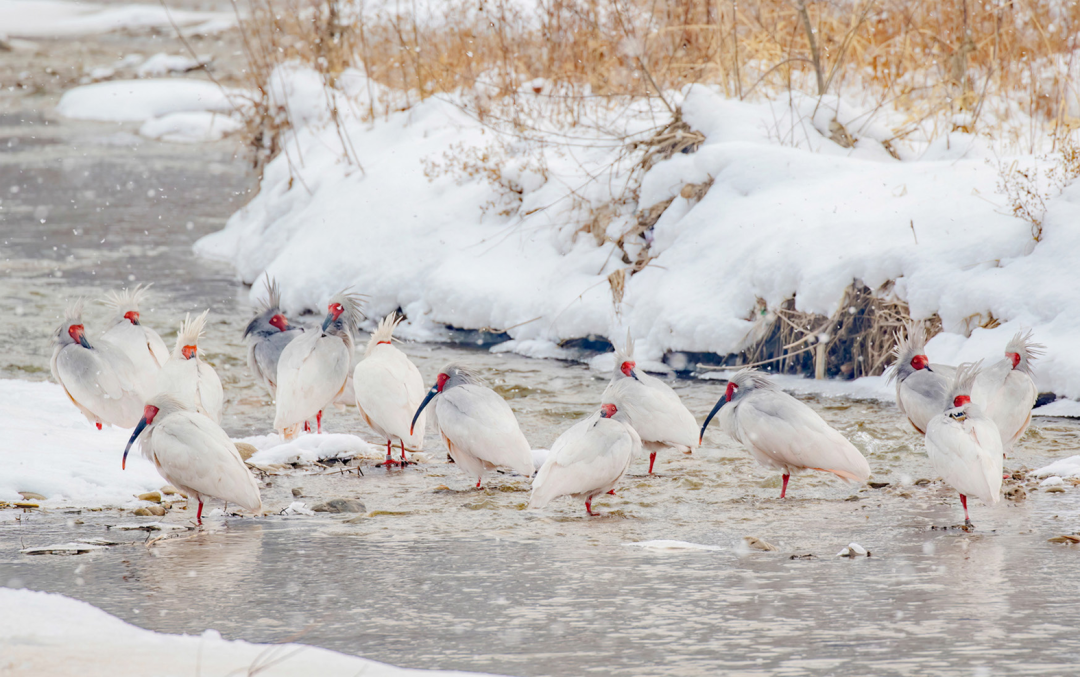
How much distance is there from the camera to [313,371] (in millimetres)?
6977

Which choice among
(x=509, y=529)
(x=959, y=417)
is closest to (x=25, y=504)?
(x=509, y=529)

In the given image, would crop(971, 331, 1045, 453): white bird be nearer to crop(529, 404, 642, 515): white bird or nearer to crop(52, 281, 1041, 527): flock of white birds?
crop(52, 281, 1041, 527): flock of white birds

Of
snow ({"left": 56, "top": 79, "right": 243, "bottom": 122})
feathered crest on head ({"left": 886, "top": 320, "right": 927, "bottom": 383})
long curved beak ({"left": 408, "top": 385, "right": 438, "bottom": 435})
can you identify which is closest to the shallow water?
long curved beak ({"left": 408, "top": 385, "right": 438, "bottom": 435})

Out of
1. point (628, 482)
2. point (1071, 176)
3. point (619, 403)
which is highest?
point (1071, 176)

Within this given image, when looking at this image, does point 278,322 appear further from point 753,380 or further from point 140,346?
point 753,380

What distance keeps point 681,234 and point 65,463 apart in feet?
17.2

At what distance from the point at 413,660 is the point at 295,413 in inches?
140

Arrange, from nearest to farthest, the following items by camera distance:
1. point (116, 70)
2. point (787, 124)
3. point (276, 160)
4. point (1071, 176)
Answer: point (1071, 176) < point (787, 124) < point (276, 160) < point (116, 70)

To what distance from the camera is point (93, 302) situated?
1055cm

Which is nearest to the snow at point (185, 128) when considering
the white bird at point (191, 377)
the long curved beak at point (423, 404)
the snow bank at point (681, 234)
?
the snow bank at point (681, 234)

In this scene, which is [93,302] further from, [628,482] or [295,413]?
[628,482]

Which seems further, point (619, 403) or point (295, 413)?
point (295, 413)

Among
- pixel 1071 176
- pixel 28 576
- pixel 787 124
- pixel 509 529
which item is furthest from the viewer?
pixel 787 124

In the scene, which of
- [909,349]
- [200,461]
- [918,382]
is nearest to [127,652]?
[200,461]
